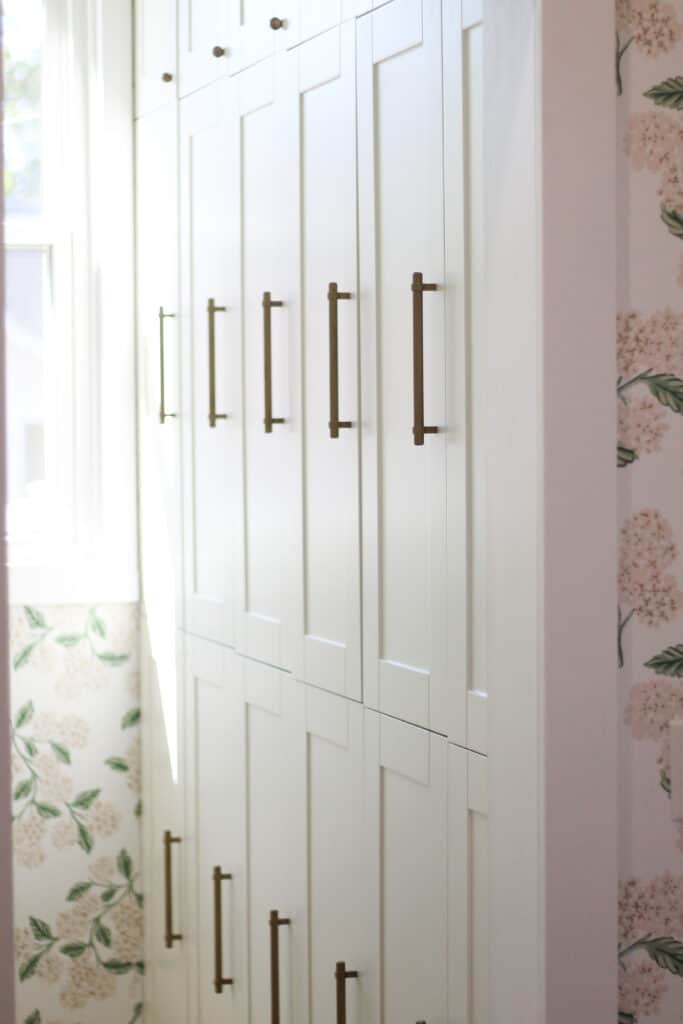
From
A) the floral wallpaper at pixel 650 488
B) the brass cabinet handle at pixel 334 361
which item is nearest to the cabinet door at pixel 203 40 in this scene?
the brass cabinet handle at pixel 334 361

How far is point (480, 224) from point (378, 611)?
1.96 ft

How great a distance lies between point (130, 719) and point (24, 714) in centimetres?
23

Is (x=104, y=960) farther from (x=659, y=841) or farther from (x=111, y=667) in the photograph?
(x=659, y=841)

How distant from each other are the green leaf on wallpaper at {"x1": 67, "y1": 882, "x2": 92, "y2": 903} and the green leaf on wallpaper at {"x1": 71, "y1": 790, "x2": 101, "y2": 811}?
0.17 metres

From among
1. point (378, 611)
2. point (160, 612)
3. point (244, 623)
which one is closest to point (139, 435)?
point (160, 612)

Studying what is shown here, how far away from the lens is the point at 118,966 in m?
3.02

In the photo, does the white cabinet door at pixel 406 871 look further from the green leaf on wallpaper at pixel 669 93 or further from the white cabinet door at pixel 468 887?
the green leaf on wallpaper at pixel 669 93

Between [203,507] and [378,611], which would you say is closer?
[378,611]

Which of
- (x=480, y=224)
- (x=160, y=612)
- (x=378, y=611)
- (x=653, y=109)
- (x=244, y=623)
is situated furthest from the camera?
(x=160, y=612)

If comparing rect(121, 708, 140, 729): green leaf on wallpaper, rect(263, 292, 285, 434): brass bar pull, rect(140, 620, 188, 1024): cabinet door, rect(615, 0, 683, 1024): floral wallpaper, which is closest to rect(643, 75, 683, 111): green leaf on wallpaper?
rect(615, 0, 683, 1024): floral wallpaper

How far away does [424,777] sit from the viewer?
6.05ft

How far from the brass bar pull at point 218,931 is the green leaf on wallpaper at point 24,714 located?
60cm

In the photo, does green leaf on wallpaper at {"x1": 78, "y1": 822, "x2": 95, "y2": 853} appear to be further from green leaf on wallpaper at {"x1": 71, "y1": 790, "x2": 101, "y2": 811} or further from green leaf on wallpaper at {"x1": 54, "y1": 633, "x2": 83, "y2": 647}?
green leaf on wallpaper at {"x1": 54, "y1": 633, "x2": 83, "y2": 647}

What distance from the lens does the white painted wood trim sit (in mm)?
1403
